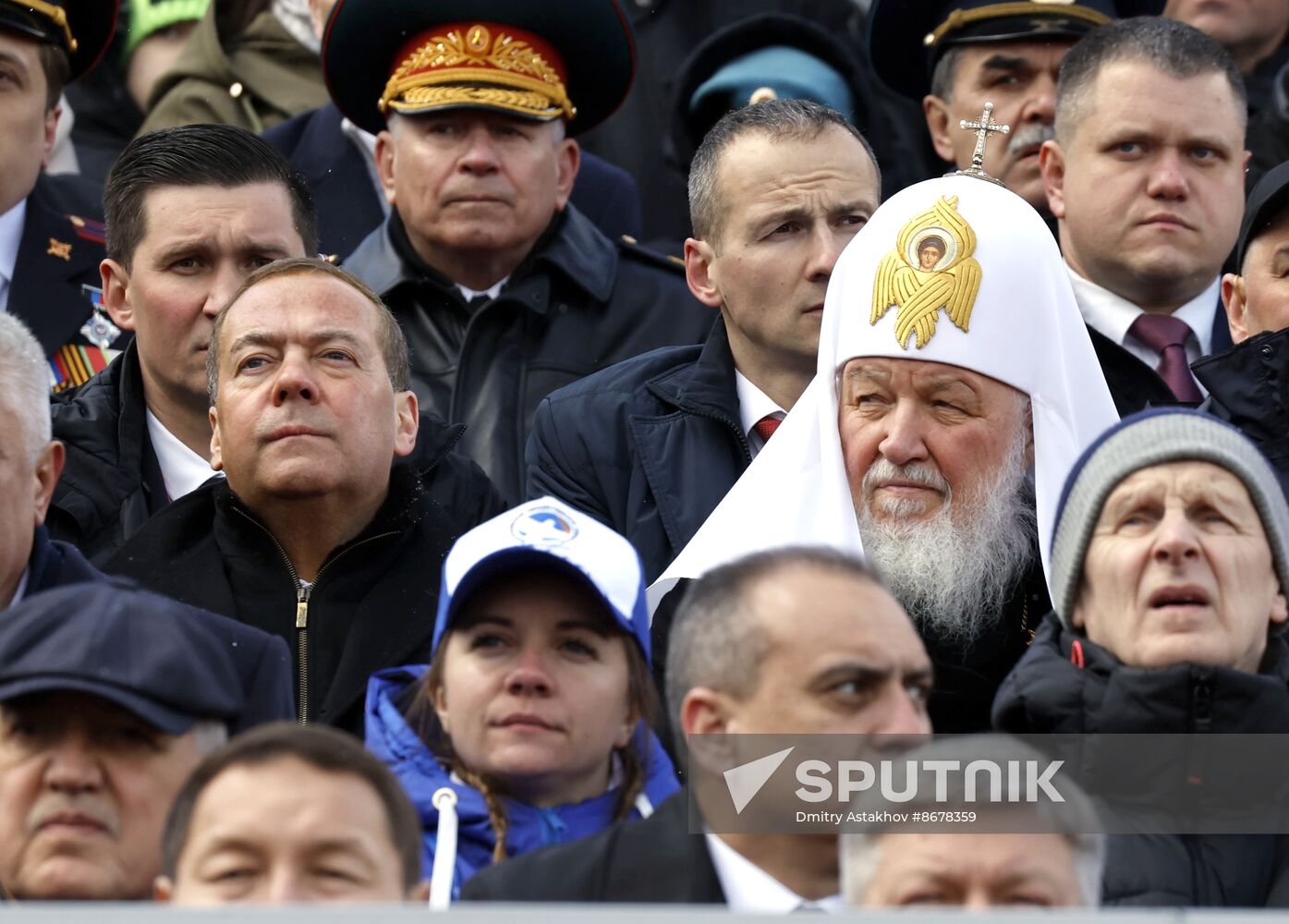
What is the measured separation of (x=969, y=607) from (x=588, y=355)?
5.03 ft

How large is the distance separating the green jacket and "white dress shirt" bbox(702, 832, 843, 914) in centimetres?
428

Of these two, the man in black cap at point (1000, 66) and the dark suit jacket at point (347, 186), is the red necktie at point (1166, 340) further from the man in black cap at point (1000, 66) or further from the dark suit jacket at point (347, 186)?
the dark suit jacket at point (347, 186)

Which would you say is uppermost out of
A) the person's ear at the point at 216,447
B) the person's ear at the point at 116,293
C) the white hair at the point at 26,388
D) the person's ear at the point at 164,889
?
the person's ear at the point at 116,293

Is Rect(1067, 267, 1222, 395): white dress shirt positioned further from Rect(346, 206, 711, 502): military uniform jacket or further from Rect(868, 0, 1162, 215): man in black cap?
Rect(346, 206, 711, 502): military uniform jacket

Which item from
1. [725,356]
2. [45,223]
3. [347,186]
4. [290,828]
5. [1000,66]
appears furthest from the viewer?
[347,186]

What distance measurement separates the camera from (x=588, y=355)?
7098 mm

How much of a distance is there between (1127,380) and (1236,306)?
34cm

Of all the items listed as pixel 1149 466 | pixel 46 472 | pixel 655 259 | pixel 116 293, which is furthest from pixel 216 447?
pixel 1149 466

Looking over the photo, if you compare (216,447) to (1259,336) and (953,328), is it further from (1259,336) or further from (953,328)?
(1259,336)

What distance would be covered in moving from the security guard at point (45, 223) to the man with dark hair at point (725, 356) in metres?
1.46

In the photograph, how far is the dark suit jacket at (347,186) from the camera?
7.73 metres

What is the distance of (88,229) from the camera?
7.40 meters

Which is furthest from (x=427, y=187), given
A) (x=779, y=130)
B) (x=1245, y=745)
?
(x=1245, y=745)

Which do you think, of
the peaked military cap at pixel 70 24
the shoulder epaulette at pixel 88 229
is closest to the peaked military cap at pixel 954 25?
the peaked military cap at pixel 70 24
